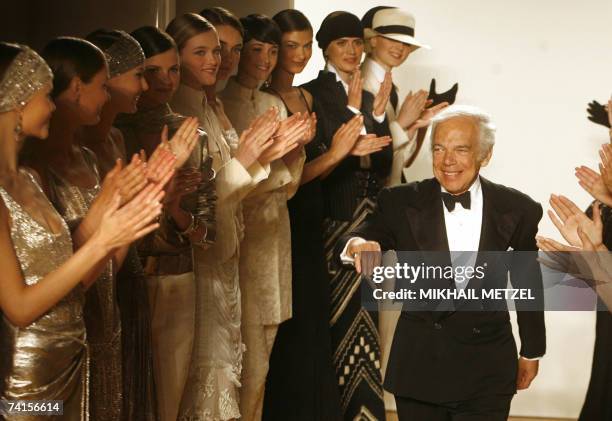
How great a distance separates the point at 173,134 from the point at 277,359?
153 cm

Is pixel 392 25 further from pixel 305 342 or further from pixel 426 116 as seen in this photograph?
pixel 305 342

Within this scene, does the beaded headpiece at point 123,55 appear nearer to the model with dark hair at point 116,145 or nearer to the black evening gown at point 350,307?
the model with dark hair at point 116,145

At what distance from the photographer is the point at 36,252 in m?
2.93

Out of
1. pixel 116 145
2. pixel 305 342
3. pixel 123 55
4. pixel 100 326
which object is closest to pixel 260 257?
pixel 305 342

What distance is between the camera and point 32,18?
4332mm

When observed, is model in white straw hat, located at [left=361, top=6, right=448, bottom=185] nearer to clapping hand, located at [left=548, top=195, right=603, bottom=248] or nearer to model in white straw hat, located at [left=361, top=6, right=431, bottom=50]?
model in white straw hat, located at [left=361, top=6, right=431, bottom=50]

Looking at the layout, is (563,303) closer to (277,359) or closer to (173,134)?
(277,359)

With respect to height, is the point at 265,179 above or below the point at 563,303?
above

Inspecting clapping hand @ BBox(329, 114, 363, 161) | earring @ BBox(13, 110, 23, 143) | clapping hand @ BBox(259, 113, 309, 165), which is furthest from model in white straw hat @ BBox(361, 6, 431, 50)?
earring @ BBox(13, 110, 23, 143)

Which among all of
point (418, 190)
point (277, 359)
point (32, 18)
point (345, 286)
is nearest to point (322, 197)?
point (345, 286)

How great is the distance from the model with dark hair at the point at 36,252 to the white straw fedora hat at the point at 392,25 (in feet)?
9.03

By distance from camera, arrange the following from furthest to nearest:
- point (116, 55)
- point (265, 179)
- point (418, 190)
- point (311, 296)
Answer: point (311, 296)
point (265, 179)
point (418, 190)
point (116, 55)

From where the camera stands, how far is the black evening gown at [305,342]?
5145 mm

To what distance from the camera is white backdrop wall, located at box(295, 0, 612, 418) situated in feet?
18.5
